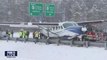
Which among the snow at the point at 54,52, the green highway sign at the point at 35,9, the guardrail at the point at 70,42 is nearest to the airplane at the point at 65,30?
the guardrail at the point at 70,42

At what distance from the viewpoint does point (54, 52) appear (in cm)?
2595

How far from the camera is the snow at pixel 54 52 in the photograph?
23.3 m

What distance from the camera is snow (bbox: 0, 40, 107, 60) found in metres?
23.3

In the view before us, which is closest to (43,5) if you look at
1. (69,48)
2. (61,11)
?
(69,48)

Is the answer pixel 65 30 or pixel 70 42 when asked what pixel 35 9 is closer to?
pixel 70 42

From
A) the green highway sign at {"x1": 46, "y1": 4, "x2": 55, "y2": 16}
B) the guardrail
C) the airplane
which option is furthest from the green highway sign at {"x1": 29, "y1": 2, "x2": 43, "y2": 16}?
the airplane

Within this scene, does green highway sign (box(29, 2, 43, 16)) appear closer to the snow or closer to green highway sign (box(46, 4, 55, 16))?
green highway sign (box(46, 4, 55, 16))

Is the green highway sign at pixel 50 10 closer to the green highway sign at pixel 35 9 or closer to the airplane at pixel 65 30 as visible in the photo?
the green highway sign at pixel 35 9

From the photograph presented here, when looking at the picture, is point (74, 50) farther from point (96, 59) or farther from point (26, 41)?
point (26, 41)

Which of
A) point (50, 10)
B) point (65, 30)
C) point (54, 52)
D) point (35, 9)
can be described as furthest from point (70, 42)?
point (65, 30)

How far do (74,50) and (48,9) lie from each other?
3474mm

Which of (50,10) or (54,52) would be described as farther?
(50,10)

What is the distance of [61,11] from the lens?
5650 cm

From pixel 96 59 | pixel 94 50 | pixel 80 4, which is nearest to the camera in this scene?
pixel 96 59
